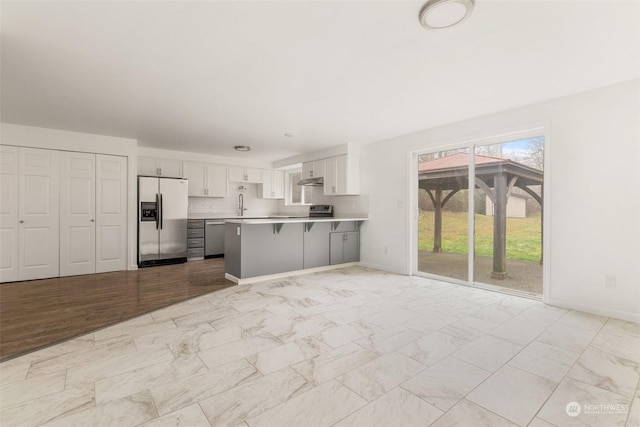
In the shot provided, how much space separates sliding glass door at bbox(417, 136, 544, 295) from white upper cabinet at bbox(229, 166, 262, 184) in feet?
13.6

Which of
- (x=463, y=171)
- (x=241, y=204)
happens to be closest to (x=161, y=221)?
(x=241, y=204)

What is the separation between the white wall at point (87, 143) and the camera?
4.40 metres

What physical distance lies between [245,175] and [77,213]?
339 centimetres

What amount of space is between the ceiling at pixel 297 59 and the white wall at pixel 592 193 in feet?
0.73

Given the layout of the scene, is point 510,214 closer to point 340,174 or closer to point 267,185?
point 340,174

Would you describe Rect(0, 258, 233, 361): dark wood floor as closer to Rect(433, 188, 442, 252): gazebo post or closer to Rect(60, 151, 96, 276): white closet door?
Rect(60, 151, 96, 276): white closet door

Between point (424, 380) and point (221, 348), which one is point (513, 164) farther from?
point (221, 348)

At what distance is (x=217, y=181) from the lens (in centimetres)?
689

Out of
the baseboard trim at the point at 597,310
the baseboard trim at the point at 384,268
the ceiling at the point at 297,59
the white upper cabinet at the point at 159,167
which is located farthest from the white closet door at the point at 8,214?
the baseboard trim at the point at 597,310

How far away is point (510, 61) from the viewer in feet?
8.18

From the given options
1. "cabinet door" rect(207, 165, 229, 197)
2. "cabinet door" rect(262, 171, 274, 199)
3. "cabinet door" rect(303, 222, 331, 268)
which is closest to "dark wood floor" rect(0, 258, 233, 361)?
"cabinet door" rect(303, 222, 331, 268)

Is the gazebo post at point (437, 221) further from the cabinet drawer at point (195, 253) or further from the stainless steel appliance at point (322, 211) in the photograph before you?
the cabinet drawer at point (195, 253)

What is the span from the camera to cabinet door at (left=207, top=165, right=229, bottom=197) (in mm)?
6785

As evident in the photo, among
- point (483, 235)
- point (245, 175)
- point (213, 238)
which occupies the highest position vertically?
point (245, 175)
